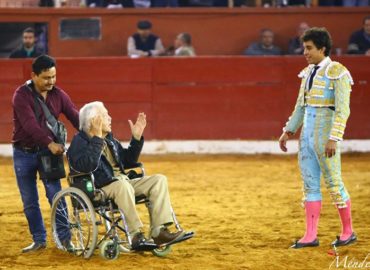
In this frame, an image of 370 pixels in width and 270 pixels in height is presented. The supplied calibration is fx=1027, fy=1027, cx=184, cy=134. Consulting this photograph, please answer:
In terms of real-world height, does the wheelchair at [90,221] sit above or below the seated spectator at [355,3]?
below

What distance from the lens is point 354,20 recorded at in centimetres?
1465

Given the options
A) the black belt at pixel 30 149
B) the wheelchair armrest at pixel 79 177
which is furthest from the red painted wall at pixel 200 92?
the wheelchair armrest at pixel 79 177

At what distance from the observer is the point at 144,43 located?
13781 millimetres

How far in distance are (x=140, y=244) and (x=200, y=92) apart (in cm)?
700

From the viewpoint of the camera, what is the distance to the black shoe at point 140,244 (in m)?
6.48

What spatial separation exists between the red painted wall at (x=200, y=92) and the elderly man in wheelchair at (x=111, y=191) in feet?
21.2

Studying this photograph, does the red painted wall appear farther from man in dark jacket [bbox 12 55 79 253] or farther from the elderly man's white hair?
the elderly man's white hair

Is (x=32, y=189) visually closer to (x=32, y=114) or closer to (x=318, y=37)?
(x=32, y=114)

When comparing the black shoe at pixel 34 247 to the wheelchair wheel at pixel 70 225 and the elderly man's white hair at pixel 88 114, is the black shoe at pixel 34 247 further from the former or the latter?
the elderly man's white hair at pixel 88 114

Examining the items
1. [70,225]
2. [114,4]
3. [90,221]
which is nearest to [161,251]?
[90,221]

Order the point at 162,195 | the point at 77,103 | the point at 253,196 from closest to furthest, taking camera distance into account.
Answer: the point at 162,195, the point at 253,196, the point at 77,103

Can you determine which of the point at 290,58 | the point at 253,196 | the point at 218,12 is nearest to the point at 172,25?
the point at 218,12

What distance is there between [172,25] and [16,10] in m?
2.19

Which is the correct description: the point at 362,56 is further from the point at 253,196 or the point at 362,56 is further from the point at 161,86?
the point at 253,196
